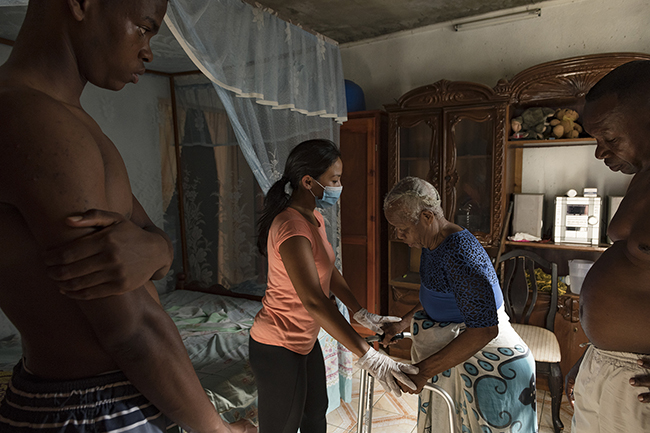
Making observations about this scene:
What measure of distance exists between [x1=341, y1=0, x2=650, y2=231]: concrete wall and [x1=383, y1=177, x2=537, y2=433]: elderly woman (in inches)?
81.1

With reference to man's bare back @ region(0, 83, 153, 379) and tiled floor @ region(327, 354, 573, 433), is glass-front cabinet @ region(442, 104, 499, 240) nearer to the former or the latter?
tiled floor @ region(327, 354, 573, 433)

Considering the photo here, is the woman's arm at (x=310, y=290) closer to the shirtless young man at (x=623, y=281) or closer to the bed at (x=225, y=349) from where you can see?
the shirtless young man at (x=623, y=281)

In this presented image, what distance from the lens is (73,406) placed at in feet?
1.72

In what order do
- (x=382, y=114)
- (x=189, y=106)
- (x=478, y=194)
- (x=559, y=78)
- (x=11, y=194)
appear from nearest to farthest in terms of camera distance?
(x=11, y=194)
(x=559, y=78)
(x=478, y=194)
(x=382, y=114)
(x=189, y=106)

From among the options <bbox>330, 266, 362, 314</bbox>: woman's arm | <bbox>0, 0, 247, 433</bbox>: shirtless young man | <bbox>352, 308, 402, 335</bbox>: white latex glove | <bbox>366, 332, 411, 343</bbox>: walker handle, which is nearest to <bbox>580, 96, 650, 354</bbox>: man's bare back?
<bbox>366, 332, 411, 343</bbox>: walker handle

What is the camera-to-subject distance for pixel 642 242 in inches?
36.9

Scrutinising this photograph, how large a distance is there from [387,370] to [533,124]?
2254 mm

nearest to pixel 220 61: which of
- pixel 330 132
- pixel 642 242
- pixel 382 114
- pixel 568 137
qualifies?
A: pixel 330 132

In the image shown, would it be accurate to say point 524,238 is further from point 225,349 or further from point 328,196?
point 225,349

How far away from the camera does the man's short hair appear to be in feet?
3.29

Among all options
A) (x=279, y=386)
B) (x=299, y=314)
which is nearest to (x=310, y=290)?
(x=299, y=314)

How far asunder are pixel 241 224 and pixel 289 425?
91.8 inches

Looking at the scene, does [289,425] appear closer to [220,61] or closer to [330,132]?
[220,61]

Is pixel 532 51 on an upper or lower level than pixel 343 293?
upper
